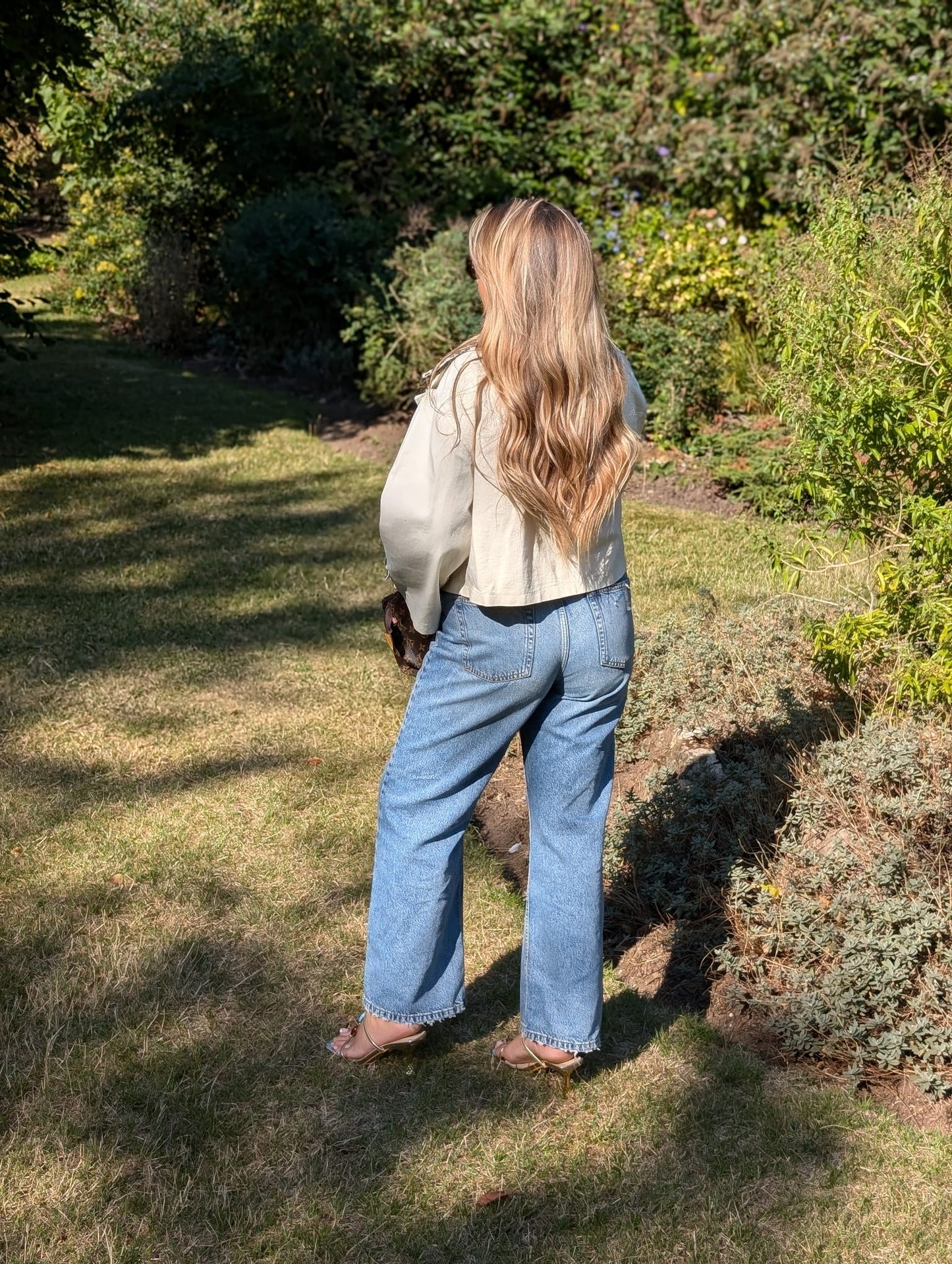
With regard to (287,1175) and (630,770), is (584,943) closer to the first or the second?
(287,1175)

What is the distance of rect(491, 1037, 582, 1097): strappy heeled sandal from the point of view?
285 centimetres

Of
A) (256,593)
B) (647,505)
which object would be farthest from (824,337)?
(647,505)

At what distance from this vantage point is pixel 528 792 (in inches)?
107

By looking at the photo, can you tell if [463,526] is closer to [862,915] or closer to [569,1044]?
[569,1044]

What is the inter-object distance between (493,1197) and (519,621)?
1.17 m

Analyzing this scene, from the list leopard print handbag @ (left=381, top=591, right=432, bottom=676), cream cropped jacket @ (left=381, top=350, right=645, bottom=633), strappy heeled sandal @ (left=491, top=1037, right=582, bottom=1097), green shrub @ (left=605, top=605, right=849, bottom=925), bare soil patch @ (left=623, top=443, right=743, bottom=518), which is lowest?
strappy heeled sandal @ (left=491, top=1037, right=582, bottom=1097)

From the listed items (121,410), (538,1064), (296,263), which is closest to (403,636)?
(538,1064)

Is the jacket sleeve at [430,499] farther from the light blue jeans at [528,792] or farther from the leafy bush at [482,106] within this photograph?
the leafy bush at [482,106]

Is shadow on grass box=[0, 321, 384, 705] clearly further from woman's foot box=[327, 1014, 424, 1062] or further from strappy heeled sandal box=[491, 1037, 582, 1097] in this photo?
strappy heeled sandal box=[491, 1037, 582, 1097]

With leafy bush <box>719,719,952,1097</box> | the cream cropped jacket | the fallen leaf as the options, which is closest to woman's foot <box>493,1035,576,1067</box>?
the fallen leaf

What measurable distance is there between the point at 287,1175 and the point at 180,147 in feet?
39.6

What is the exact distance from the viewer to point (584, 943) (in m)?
2.74

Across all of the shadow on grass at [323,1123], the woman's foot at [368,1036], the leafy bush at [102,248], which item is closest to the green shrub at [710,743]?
the shadow on grass at [323,1123]

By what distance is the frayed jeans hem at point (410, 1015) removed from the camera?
2.82m
